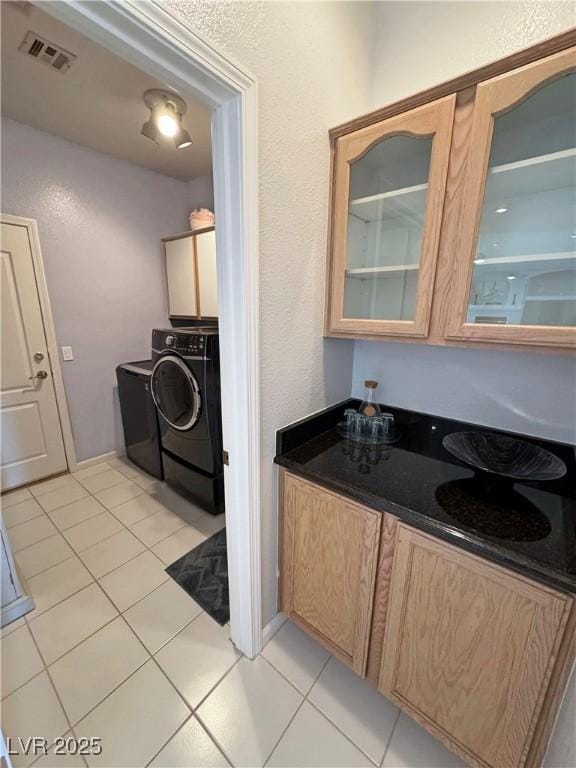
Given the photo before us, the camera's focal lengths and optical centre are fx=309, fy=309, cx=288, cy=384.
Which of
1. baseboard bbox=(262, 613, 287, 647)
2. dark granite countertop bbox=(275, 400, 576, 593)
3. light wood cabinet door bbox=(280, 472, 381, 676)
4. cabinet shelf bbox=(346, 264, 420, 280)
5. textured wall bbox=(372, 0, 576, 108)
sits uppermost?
textured wall bbox=(372, 0, 576, 108)

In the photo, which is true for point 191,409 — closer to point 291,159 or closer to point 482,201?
point 291,159

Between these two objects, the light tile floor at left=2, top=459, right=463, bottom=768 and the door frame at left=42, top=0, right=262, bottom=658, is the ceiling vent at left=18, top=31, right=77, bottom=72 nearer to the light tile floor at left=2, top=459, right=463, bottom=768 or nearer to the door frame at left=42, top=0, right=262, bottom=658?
the door frame at left=42, top=0, right=262, bottom=658

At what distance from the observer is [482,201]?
95 centimetres

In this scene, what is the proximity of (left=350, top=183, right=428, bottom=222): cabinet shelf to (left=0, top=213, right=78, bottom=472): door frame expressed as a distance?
7.87ft

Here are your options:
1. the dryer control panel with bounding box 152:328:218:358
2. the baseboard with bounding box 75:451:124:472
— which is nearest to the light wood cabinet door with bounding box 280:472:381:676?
the dryer control panel with bounding box 152:328:218:358

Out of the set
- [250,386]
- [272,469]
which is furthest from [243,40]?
[272,469]

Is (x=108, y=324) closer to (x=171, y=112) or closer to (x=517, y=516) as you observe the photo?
(x=171, y=112)

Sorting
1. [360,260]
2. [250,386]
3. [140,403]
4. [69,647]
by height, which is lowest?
[69,647]

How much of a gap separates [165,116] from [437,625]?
8.98 feet

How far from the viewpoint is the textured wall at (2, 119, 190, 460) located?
7.36 ft

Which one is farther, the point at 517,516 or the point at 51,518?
the point at 51,518

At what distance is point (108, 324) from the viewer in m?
2.78

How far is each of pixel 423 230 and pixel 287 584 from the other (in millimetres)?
1498

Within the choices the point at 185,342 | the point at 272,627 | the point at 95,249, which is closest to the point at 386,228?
the point at 185,342
